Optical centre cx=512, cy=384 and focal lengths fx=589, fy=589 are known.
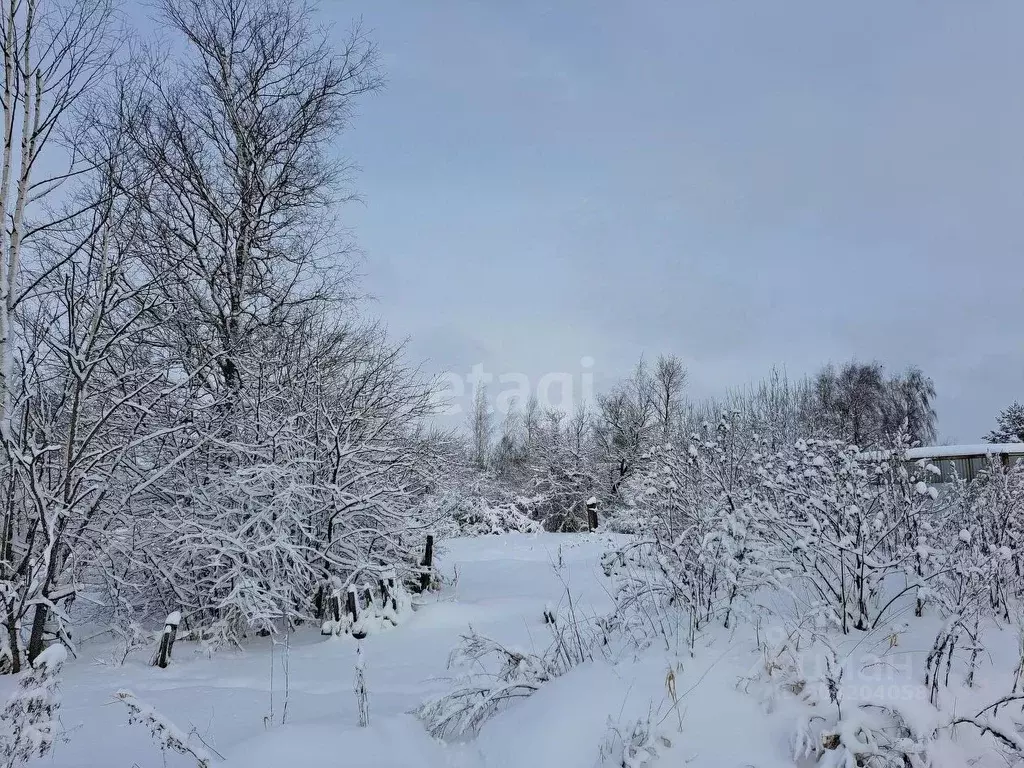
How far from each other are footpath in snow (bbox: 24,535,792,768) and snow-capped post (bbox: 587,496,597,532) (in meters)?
10.7

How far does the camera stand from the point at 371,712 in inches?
148

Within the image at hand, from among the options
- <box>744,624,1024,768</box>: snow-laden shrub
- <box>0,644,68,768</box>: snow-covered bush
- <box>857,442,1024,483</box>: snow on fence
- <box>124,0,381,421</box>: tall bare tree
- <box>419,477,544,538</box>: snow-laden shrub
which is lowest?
<box>419,477,544,538</box>: snow-laden shrub

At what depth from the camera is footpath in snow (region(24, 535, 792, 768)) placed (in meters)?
2.92

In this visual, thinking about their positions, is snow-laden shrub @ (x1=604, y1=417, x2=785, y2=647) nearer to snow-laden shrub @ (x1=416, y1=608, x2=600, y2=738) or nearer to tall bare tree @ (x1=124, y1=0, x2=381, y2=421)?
snow-laden shrub @ (x1=416, y1=608, x2=600, y2=738)

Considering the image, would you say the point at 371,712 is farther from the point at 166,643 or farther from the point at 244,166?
the point at 244,166

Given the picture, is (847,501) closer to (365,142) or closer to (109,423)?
(109,423)

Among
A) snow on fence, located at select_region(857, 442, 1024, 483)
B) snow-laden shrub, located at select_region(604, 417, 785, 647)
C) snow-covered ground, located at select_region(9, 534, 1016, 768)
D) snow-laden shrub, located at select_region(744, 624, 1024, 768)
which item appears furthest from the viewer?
snow on fence, located at select_region(857, 442, 1024, 483)

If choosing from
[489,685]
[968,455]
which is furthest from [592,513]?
[489,685]

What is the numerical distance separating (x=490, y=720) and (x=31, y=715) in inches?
87.7

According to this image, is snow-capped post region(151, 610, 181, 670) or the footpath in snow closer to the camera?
the footpath in snow

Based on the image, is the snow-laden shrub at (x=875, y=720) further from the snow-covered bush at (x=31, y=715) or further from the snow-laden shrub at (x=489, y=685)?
the snow-covered bush at (x=31, y=715)

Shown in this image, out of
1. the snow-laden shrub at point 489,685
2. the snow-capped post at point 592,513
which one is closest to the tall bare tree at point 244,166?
the snow-laden shrub at point 489,685

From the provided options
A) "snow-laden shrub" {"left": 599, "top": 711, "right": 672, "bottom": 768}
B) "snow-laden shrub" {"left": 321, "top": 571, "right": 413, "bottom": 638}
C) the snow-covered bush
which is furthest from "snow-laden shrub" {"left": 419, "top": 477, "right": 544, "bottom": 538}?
the snow-covered bush

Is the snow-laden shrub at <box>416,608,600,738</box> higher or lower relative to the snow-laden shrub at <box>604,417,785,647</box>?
lower
